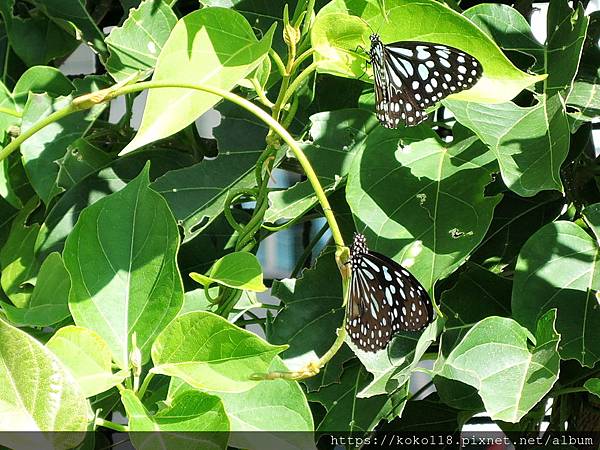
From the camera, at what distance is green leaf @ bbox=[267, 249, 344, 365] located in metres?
0.58

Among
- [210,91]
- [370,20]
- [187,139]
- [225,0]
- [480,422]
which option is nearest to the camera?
[210,91]

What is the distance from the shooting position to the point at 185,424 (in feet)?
1.46

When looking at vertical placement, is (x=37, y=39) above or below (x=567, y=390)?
above

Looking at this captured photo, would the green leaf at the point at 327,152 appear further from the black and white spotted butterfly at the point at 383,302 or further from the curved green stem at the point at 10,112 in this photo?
the curved green stem at the point at 10,112

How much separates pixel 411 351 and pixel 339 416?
84 millimetres

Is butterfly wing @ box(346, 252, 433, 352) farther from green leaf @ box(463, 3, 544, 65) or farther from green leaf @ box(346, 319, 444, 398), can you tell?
green leaf @ box(463, 3, 544, 65)

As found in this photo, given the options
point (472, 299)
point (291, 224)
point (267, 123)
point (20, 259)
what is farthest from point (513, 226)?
point (20, 259)

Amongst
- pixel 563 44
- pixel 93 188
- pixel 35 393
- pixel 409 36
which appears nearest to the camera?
pixel 35 393

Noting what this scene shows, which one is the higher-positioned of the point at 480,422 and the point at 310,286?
the point at 310,286

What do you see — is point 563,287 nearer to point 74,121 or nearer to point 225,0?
point 225,0

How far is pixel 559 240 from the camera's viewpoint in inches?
22.0

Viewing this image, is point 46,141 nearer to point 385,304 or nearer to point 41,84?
point 41,84

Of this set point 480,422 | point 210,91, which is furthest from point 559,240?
point 480,422

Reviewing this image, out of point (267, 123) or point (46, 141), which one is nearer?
point (267, 123)
